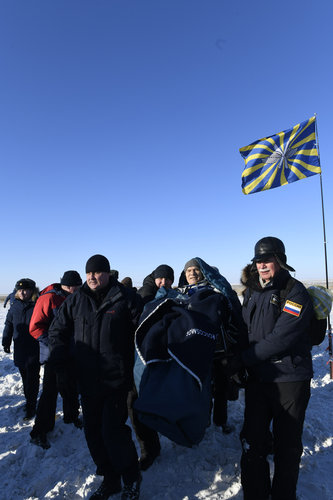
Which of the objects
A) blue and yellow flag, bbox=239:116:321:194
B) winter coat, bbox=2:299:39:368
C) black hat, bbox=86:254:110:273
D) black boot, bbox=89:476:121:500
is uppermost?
blue and yellow flag, bbox=239:116:321:194

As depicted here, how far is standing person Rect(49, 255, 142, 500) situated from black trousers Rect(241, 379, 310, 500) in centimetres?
123

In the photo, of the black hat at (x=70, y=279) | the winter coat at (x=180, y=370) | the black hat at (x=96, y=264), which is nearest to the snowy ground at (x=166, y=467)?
the winter coat at (x=180, y=370)

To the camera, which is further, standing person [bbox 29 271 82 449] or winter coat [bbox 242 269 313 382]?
standing person [bbox 29 271 82 449]

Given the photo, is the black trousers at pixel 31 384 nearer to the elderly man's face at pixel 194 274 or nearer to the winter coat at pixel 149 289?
the winter coat at pixel 149 289

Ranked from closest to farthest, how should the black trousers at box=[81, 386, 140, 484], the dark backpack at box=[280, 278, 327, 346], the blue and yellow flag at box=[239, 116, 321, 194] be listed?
the dark backpack at box=[280, 278, 327, 346], the black trousers at box=[81, 386, 140, 484], the blue and yellow flag at box=[239, 116, 321, 194]

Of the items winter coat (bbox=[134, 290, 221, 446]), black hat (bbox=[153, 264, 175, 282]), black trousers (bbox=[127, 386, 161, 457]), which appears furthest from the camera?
black hat (bbox=[153, 264, 175, 282])

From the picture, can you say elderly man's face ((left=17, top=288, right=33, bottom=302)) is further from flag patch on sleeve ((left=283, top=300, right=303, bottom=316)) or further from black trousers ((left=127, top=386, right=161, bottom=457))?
flag patch on sleeve ((left=283, top=300, right=303, bottom=316))

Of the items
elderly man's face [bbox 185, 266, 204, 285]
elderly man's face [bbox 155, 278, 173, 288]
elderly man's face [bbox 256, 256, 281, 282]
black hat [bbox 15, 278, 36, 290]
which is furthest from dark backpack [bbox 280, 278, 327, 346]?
black hat [bbox 15, 278, 36, 290]

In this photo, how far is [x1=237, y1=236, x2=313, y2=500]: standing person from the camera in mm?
2652

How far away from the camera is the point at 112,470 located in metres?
3.21

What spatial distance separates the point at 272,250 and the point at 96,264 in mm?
2046

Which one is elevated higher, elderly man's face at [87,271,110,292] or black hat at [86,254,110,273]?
black hat at [86,254,110,273]

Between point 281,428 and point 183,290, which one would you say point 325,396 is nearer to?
point 281,428

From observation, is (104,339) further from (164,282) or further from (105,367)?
(164,282)
